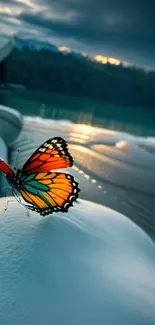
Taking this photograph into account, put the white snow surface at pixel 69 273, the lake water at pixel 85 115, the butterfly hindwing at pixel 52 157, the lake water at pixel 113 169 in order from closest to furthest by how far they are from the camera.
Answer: the white snow surface at pixel 69 273
the butterfly hindwing at pixel 52 157
the lake water at pixel 113 169
the lake water at pixel 85 115

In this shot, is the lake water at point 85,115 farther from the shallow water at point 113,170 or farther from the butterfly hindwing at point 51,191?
the butterfly hindwing at point 51,191

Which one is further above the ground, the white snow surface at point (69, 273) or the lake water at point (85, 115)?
the white snow surface at point (69, 273)

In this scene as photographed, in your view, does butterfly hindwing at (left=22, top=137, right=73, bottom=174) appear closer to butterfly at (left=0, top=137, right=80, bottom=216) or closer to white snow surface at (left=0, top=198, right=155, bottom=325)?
butterfly at (left=0, top=137, right=80, bottom=216)

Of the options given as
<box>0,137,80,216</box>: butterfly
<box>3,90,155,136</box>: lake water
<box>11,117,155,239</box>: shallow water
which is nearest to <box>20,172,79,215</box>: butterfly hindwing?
<box>0,137,80,216</box>: butterfly

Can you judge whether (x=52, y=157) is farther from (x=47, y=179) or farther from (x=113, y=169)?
(x=113, y=169)

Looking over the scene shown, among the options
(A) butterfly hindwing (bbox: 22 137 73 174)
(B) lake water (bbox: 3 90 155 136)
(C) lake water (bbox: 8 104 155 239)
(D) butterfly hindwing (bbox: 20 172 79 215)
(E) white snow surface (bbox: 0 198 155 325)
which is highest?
(A) butterfly hindwing (bbox: 22 137 73 174)

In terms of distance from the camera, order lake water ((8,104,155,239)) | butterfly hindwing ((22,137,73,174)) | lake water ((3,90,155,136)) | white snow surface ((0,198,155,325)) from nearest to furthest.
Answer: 1. white snow surface ((0,198,155,325))
2. butterfly hindwing ((22,137,73,174))
3. lake water ((8,104,155,239))
4. lake water ((3,90,155,136))

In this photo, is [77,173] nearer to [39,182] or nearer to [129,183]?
[129,183]

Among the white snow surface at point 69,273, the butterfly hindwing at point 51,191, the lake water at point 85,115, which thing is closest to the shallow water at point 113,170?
the white snow surface at point 69,273

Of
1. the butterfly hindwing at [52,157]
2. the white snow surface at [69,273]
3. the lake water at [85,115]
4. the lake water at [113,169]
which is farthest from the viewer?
the lake water at [85,115]
